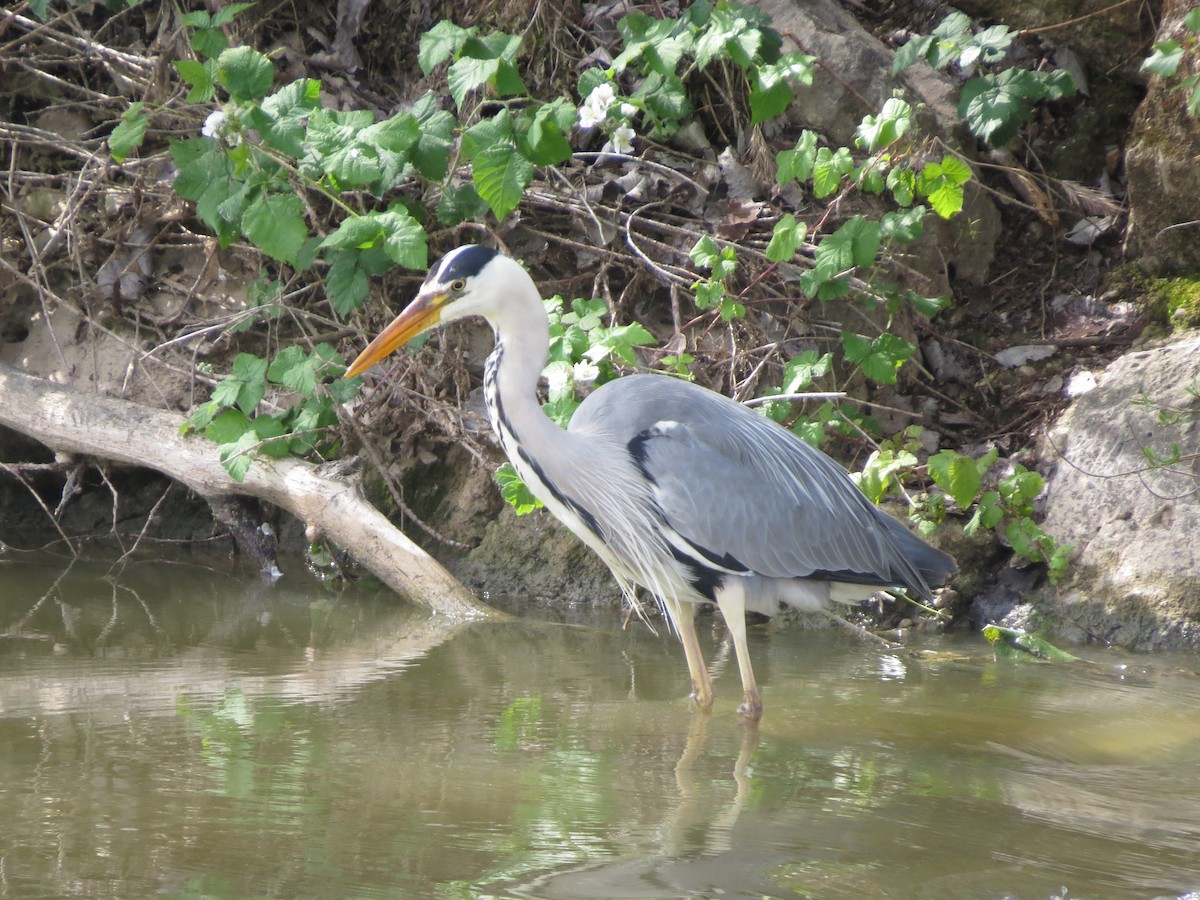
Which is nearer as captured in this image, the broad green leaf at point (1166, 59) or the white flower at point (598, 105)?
the broad green leaf at point (1166, 59)

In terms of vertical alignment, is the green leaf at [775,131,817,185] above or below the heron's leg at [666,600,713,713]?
above

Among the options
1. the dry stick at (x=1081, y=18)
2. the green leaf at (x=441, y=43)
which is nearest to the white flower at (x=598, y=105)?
the green leaf at (x=441, y=43)

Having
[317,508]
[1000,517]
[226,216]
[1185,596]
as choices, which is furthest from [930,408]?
[226,216]

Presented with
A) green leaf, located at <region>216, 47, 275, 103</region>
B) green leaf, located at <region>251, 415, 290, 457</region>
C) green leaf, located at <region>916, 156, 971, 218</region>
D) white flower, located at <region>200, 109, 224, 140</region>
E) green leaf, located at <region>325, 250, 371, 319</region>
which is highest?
green leaf, located at <region>216, 47, 275, 103</region>

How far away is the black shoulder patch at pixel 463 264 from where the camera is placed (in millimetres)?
3834

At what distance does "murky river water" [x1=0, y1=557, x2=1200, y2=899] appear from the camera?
8.36 feet

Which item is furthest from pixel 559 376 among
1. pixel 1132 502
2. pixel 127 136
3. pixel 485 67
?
pixel 1132 502

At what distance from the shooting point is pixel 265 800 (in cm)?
286

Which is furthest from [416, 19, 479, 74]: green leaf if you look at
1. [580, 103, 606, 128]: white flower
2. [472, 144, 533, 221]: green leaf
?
[580, 103, 606, 128]: white flower

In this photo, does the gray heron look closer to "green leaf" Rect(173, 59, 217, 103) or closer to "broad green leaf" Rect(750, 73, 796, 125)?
"broad green leaf" Rect(750, 73, 796, 125)

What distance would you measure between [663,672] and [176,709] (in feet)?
5.20

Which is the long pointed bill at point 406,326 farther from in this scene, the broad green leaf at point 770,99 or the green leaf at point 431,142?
the broad green leaf at point 770,99

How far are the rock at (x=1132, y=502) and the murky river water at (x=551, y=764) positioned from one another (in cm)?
30

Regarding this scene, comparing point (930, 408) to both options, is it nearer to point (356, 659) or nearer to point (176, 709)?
point (356, 659)
